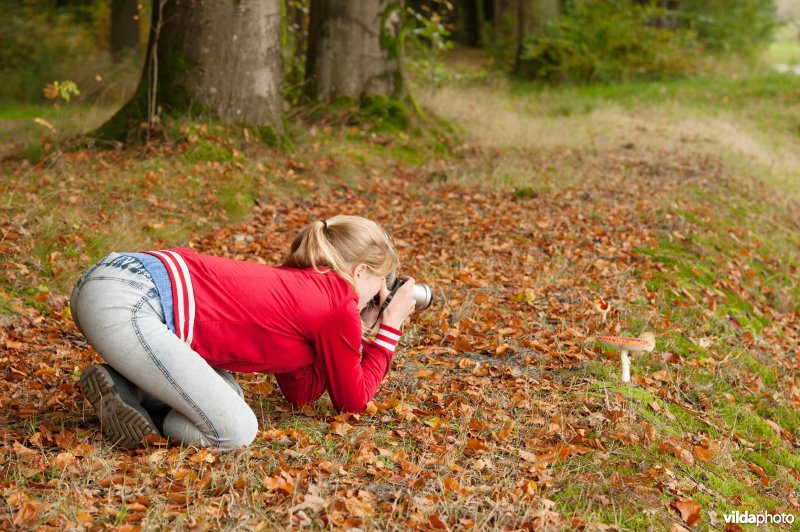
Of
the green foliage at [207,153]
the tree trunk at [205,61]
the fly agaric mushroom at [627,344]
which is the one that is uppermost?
the tree trunk at [205,61]

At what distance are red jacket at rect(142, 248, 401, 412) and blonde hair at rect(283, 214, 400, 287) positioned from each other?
7 centimetres

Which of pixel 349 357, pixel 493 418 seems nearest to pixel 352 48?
pixel 493 418

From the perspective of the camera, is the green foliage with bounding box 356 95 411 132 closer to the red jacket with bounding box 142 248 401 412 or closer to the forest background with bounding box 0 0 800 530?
the forest background with bounding box 0 0 800 530

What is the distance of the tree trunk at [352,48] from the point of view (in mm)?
10664

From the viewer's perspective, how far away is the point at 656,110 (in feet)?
50.1

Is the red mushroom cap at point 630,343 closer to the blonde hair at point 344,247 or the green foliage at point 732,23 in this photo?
the blonde hair at point 344,247

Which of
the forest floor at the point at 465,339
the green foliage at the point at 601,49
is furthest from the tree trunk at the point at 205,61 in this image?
the green foliage at the point at 601,49

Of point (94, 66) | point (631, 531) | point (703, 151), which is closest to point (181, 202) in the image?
point (631, 531)

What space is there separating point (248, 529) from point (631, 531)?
1.44m

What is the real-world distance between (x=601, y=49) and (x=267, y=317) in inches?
685

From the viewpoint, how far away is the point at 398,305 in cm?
370

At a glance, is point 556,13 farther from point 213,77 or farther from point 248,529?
point 248,529

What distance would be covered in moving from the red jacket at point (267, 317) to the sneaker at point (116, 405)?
0.33 m

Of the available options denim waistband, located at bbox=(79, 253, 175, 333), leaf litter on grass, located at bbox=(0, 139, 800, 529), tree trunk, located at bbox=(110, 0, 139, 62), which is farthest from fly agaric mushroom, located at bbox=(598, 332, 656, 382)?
tree trunk, located at bbox=(110, 0, 139, 62)
